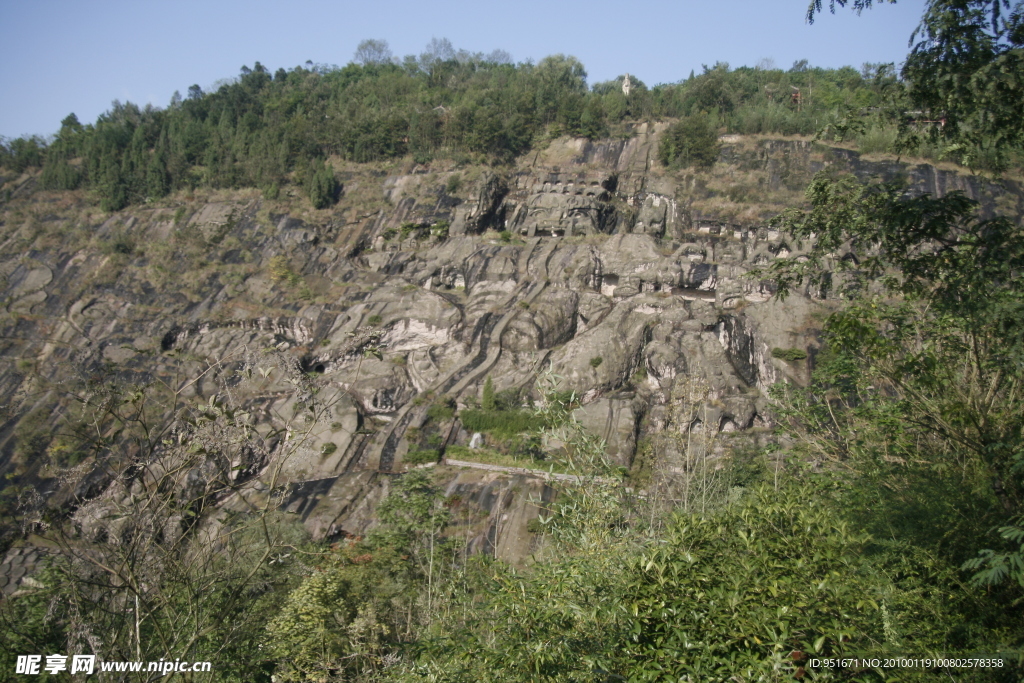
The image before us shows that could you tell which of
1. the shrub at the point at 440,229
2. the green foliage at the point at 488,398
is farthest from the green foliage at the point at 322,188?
the green foliage at the point at 488,398

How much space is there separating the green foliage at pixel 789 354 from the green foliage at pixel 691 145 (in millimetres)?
22649

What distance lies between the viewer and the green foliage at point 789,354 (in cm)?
3403

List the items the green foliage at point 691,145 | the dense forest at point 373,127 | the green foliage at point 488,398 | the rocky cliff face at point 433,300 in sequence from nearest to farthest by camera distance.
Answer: the rocky cliff face at point 433,300 < the green foliage at point 488,398 < the green foliage at point 691,145 < the dense forest at point 373,127

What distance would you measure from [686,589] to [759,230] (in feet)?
139

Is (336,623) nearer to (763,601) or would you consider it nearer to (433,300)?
(763,601)

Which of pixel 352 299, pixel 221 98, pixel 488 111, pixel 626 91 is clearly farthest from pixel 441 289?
pixel 221 98

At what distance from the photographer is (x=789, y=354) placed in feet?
112

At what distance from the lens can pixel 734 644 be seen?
17.7ft

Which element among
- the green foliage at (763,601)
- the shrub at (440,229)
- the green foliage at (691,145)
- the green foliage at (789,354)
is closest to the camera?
the green foliage at (763,601)

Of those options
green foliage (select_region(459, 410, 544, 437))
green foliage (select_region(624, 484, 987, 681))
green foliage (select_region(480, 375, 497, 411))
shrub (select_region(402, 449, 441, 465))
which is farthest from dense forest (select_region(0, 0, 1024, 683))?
green foliage (select_region(480, 375, 497, 411))

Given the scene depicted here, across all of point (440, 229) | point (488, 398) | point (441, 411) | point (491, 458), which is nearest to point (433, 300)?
point (441, 411)

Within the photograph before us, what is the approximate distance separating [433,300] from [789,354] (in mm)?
20416

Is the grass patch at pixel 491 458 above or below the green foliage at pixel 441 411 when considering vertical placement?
below

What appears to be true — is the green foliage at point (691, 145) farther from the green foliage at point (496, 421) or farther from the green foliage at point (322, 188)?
the green foliage at point (496, 421)
